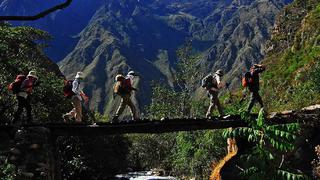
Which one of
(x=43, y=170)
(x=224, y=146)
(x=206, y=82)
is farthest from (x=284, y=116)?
(x=224, y=146)

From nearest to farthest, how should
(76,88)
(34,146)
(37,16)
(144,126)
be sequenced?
(37,16) < (34,146) < (76,88) < (144,126)

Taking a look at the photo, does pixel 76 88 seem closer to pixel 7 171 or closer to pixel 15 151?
pixel 15 151

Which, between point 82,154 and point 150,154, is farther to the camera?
point 150,154

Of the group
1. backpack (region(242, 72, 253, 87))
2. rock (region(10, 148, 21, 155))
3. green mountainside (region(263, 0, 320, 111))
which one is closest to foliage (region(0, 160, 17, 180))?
rock (region(10, 148, 21, 155))

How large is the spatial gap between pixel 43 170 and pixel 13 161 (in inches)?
36.6

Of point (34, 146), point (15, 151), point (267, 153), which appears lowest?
point (267, 153)

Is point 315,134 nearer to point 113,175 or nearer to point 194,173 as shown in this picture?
point 194,173

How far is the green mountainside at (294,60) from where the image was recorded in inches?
1302

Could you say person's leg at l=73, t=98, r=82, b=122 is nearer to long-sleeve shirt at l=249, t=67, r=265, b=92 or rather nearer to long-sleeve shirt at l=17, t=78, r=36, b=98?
long-sleeve shirt at l=17, t=78, r=36, b=98

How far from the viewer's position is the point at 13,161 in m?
15.6

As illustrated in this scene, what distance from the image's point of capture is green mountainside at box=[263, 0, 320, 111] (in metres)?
33.1

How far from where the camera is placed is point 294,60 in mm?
59500

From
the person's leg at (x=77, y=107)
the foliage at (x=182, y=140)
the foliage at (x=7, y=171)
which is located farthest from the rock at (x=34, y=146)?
the foliage at (x=182, y=140)

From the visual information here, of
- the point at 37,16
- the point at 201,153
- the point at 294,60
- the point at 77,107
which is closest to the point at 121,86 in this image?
the point at 77,107
